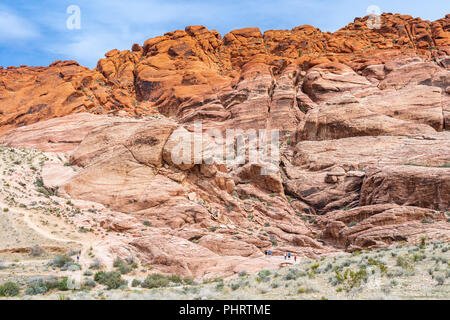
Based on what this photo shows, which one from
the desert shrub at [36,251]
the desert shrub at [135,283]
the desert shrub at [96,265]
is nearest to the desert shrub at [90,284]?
the desert shrub at [135,283]

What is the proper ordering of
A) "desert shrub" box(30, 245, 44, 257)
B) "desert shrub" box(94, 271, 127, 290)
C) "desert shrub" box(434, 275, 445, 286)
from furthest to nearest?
1. "desert shrub" box(30, 245, 44, 257)
2. "desert shrub" box(94, 271, 127, 290)
3. "desert shrub" box(434, 275, 445, 286)

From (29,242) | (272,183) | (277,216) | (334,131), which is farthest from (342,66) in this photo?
(29,242)

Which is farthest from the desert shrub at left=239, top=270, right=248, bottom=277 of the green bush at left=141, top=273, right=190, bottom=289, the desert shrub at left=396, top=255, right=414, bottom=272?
the desert shrub at left=396, top=255, right=414, bottom=272

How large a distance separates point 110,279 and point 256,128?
1684 inches

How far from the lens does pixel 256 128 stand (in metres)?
54.2

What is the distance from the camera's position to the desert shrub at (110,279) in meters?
13.7

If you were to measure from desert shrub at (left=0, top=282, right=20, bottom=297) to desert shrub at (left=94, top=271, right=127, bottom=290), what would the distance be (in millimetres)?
3111

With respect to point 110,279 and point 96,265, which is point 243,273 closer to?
point 110,279

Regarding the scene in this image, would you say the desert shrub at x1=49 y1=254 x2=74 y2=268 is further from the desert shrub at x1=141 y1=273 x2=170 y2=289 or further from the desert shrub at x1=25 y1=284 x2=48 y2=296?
the desert shrub at x1=141 y1=273 x2=170 y2=289

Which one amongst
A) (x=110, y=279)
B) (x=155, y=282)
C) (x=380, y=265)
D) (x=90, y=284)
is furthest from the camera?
(x=155, y=282)

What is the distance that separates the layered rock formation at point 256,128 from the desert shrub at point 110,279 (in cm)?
367

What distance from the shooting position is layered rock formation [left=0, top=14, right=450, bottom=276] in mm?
24250

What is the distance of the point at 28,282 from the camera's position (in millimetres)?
13172

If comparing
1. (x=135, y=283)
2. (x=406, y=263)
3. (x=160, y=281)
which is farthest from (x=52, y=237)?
(x=406, y=263)
